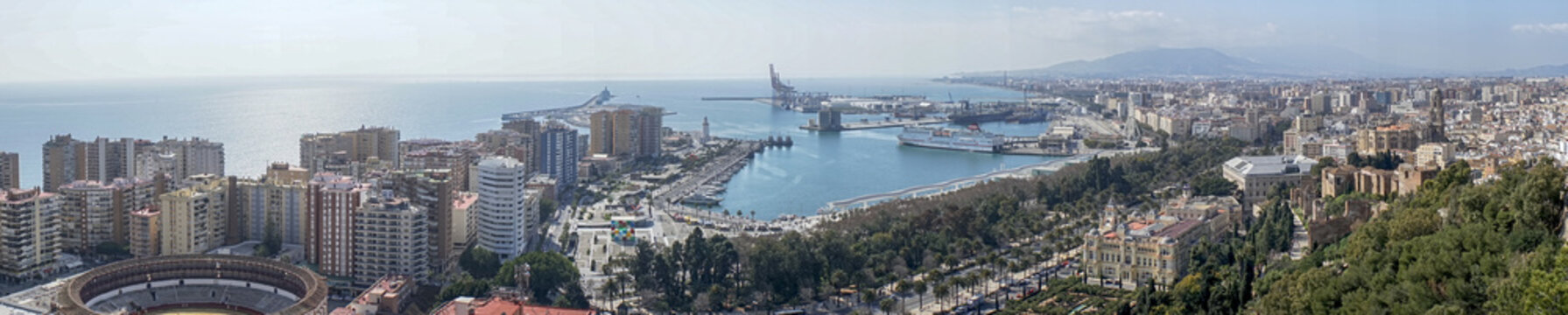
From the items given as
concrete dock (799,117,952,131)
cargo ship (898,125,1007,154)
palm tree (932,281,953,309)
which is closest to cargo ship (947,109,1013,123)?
concrete dock (799,117,952,131)

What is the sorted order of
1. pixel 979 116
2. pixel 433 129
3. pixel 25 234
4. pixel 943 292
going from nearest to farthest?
pixel 943 292, pixel 25 234, pixel 433 129, pixel 979 116

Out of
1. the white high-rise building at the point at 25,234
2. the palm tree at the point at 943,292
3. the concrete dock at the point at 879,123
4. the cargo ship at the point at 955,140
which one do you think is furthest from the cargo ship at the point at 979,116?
the white high-rise building at the point at 25,234

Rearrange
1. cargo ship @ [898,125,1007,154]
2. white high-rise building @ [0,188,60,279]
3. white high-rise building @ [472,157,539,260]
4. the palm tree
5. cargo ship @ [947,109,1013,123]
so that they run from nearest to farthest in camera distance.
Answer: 1. the palm tree
2. white high-rise building @ [0,188,60,279]
3. white high-rise building @ [472,157,539,260]
4. cargo ship @ [898,125,1007,154]
5. cargo ship @ [947,109,1013,123]

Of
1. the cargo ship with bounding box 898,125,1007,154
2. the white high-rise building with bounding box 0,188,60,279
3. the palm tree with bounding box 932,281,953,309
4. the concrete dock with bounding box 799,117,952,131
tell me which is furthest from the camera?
the concrete dock with bounding box 799,117,952,131

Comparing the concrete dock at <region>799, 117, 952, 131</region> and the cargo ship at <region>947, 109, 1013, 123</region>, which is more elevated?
the cargo ship at <region>947, 109, 1013, 123</region>

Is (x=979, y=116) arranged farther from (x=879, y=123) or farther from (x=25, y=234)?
(x=25, y=234)

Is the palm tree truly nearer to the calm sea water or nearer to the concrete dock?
the calm sea water

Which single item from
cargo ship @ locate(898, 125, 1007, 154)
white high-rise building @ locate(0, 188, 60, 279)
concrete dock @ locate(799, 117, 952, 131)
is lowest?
white high-rise building @ locate(0, 188, 60, 279)

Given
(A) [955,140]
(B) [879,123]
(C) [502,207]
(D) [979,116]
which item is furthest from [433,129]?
(C) [502,207]
